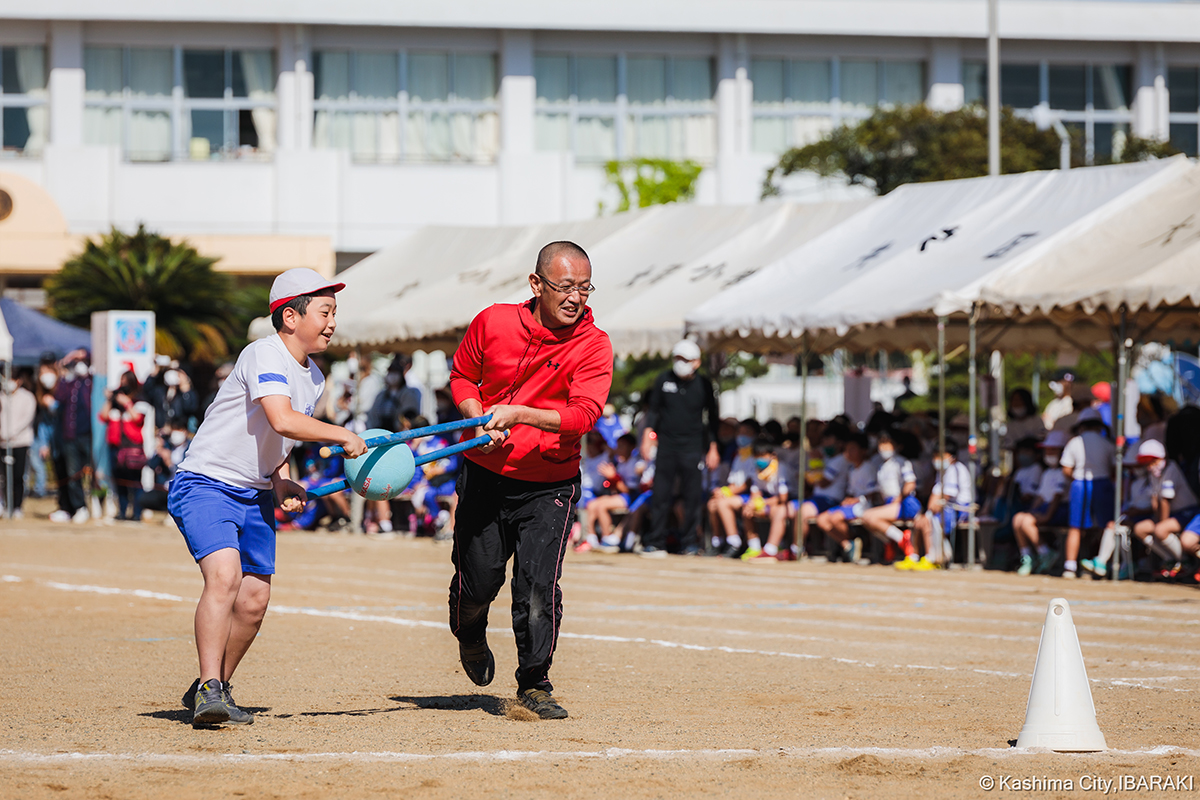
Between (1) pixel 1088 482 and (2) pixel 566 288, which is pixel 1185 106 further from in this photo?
(2) pixel 566 288

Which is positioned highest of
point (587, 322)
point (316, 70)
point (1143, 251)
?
point (316, 70)

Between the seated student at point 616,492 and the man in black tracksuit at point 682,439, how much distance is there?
2.39 ft

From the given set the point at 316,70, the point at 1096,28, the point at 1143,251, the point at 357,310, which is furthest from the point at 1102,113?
the point at 1143,251

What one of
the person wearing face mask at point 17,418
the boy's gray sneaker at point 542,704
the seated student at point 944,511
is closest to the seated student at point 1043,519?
the seated student at point 944,511

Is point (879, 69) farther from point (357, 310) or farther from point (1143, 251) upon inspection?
point (1143, 251)

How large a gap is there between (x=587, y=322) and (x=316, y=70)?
155 feet

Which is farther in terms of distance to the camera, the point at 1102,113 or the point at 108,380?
the point at 1102,113

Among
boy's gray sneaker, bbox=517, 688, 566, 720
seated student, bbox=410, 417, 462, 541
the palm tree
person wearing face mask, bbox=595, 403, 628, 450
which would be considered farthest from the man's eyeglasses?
the palm tree

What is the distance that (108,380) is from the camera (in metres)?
25.7

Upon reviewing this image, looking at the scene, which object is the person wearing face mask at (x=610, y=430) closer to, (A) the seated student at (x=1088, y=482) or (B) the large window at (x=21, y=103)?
(A) the seated student at (x=1088, y=482)

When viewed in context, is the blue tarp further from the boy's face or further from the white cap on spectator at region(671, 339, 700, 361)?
the boy's face

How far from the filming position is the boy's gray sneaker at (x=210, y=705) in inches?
265

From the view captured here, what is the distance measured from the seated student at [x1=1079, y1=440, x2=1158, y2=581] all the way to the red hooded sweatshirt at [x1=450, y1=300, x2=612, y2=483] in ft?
31.8

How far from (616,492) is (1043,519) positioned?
5893 millimetres
